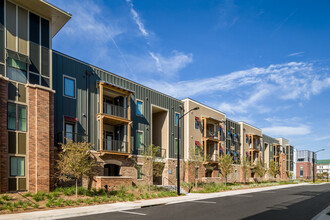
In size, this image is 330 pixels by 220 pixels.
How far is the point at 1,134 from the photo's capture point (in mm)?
17031

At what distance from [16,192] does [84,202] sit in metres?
4.44

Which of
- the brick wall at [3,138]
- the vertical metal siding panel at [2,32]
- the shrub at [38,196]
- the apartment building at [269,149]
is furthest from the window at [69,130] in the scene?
the apartment building at [269,149]

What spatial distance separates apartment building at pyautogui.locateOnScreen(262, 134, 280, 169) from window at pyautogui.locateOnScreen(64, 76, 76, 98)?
49.5 m

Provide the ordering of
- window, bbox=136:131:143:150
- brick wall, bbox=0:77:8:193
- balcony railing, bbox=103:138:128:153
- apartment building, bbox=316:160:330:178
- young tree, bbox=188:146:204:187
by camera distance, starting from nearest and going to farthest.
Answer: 1. brick wall, bbox=0:77:8:193
2. balcony railing, bbox=103:138:128:153
3. window, bbox=136:131:143:150
4. young tree, bbox=188:146:204:187
5. apartment building, bbox=316:160:330:178

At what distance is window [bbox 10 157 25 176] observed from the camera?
17609 millimetres

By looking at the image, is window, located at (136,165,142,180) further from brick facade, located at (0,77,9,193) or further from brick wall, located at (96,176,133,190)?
brick facade, located at (0,77,9,193)

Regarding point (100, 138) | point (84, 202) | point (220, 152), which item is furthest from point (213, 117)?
point (84, 202)

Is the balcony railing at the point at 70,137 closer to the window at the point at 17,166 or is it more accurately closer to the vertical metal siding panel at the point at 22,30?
the window at the point at 17,166

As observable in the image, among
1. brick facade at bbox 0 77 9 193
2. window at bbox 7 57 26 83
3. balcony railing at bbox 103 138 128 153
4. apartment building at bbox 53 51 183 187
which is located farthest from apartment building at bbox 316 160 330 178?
brick facade at bbox 0 77 9 193

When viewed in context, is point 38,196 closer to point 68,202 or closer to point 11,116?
point 68,202

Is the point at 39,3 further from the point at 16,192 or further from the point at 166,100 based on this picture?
the point at 166,100

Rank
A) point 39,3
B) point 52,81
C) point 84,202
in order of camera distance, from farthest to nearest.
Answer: point 52,81, point 39,3, point 84,202

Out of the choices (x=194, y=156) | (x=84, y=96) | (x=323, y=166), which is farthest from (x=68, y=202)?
(x=323, y=166)

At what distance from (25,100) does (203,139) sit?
24768mm
